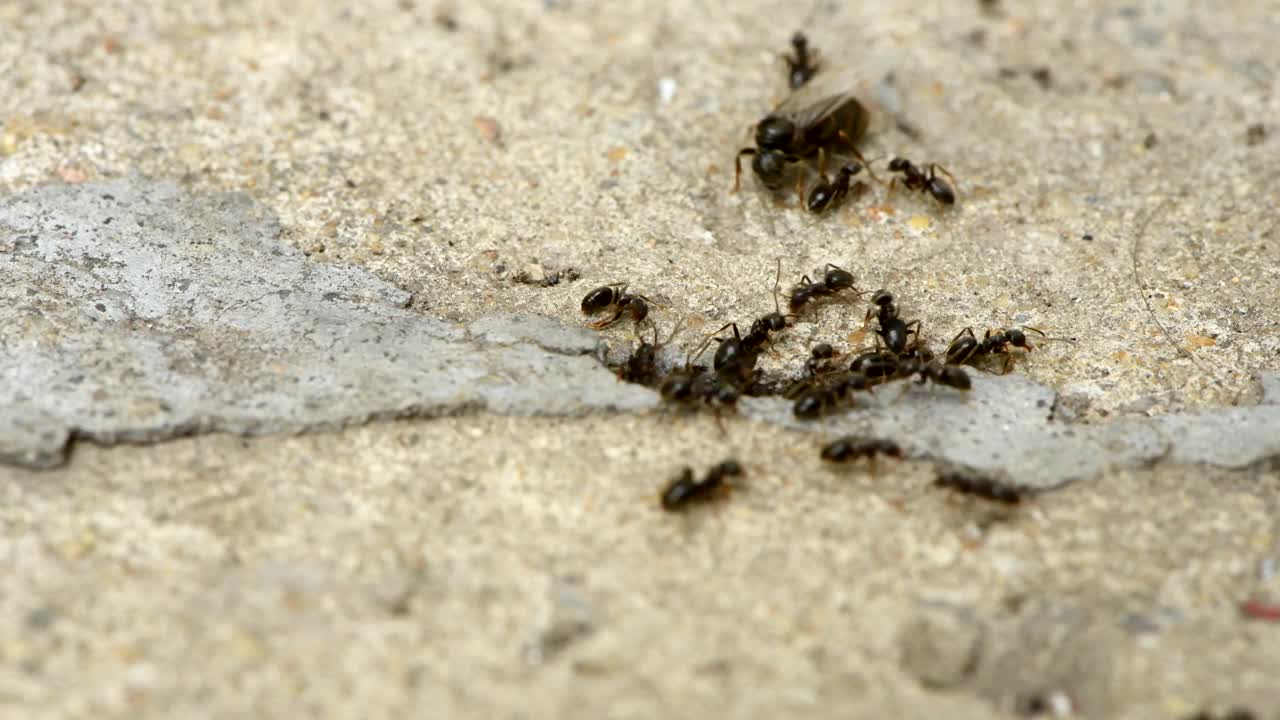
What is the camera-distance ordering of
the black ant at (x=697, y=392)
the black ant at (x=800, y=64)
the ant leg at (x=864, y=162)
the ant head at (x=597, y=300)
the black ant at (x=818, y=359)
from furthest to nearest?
the black ant at (x=800, y=64) → the ant leg at (x=864, y=162) → the ant head at (x=597, y=300) → the black ant at (x=818, y=359) → the black ant at (x=697, y=392)

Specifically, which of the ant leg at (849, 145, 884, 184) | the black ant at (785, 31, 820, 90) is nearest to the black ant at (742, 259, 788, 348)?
the ant leg at (849, 145, 884, 184)

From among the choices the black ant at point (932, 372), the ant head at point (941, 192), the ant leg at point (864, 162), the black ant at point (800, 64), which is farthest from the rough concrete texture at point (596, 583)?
the black ant at point (800, 64)

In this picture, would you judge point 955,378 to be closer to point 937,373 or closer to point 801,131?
point 937,373

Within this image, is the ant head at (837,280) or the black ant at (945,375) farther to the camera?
the ant head at (837,280)

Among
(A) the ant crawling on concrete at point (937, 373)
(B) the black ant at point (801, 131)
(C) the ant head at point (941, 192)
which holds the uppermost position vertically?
(B) the black ant at point (801, 131)

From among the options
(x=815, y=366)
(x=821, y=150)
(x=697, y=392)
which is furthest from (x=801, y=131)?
(x=697, y=392)

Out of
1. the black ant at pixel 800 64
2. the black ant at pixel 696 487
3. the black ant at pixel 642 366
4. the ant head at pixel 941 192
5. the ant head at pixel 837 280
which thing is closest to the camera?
the black ant at pixel 696 487

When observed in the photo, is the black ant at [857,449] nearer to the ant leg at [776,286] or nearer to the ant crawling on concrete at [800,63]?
the ant leg at [776,286]

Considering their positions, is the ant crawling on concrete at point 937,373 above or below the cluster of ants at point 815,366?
above
